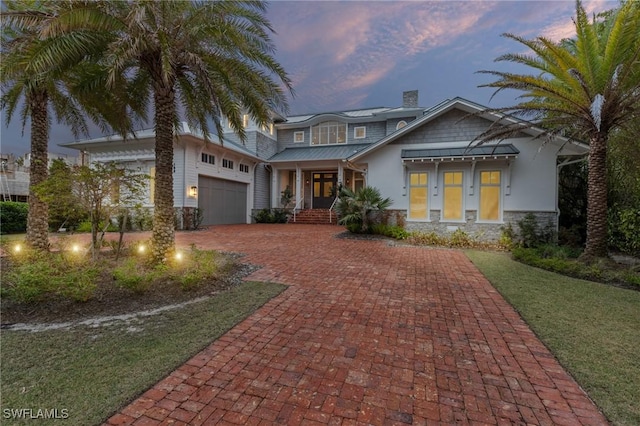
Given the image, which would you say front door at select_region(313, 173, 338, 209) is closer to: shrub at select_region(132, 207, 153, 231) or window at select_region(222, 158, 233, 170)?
window at select_region(222, 158, 233, 170)

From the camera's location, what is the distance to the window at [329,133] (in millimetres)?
20953

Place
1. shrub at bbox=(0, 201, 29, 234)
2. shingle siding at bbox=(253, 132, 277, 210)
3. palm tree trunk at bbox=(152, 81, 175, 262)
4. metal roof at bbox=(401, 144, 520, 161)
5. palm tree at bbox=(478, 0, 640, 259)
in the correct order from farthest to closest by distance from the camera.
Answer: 1. shingle siding at bbox=(253, 132, 277, 210)
2. shrub at bbox=(0, 201, 29, 234)
3. metal roof at bbox=(401, 144, 520, 161)
4. palm tree at bbox=(478, 0, 640, 259)
5. palm tree trunk at bbox=(152, 81, 175, 262)

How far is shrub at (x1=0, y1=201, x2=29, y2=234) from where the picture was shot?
12789mm

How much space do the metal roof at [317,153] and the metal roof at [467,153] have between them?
740 cm

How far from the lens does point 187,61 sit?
19.0 feet

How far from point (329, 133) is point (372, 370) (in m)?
19.9

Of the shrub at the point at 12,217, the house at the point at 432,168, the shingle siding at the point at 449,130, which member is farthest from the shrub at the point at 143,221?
the shingle siding at the point at 449,130

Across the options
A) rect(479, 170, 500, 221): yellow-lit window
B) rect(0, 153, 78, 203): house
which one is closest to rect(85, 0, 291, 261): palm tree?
rect(479, 170, 500, 221): yellow-lit window

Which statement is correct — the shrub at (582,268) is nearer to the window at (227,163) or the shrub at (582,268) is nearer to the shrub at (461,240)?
the shrub at (461,240)

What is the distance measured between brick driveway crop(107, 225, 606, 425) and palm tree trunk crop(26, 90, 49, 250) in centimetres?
705

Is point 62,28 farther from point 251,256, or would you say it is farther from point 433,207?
point 433,207

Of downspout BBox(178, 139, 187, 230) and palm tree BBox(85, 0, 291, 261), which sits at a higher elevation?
palm tree BBox(85, 0, 291, 261)

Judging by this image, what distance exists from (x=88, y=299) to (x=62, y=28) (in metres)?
4.57

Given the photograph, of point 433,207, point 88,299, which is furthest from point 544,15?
point 88,299
